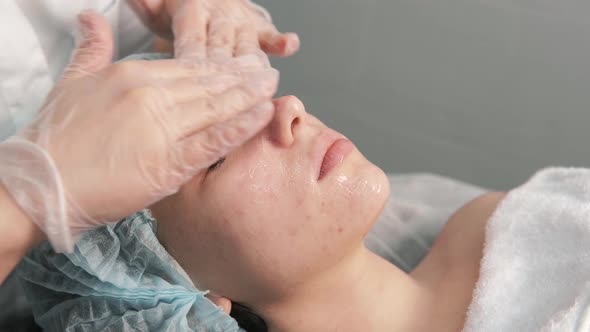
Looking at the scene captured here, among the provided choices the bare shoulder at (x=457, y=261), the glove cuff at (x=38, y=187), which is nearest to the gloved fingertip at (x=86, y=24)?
the glove cuff at (x=38, y=187)

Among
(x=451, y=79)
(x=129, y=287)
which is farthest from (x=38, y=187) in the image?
(x=451, y=79)

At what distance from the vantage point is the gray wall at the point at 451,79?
1.62m

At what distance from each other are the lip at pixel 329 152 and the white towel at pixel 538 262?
1.22 ft

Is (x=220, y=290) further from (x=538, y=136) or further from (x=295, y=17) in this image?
(x=538, y=136)

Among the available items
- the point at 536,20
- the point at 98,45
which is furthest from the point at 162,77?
the point at 536,20

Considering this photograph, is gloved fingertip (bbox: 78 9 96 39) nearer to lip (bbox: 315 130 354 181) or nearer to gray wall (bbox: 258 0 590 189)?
lip (bbox: 315 130 354 181)

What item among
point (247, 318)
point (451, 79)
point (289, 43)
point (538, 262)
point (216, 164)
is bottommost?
point (247, 318)

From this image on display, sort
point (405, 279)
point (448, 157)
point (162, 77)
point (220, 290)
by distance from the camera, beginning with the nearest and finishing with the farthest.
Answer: point (162, 77)
point (220, 290)
point (405, 279)
point (448, 157)

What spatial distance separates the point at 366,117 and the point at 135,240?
1.08 meters

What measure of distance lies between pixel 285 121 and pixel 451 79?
948 mm

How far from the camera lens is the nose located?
937mm

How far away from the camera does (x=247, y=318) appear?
44.1 inches

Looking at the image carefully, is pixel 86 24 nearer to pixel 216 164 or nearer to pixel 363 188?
pixel 216 164

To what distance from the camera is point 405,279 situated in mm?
1164
